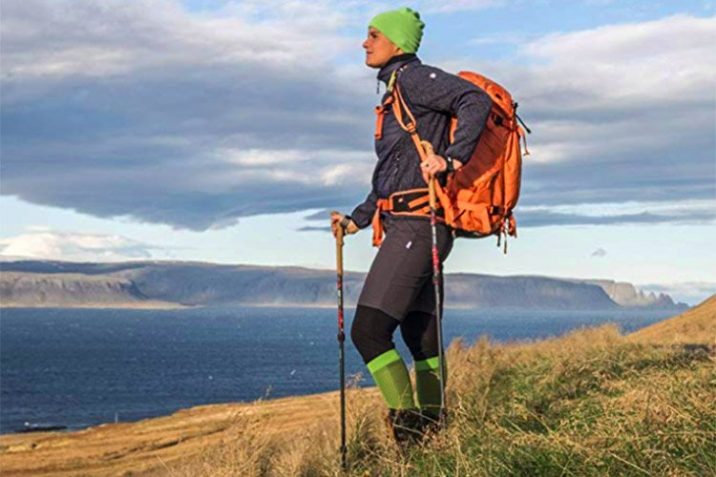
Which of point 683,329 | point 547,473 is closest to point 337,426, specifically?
point 547,473

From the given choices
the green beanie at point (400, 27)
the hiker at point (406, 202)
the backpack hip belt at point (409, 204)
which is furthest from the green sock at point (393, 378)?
the green beanie at point (400, 27)

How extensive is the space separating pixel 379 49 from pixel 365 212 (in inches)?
39.5

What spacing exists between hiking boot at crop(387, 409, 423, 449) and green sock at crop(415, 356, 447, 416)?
27 cm

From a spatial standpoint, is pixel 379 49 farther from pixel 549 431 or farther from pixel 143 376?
pixel 143 376

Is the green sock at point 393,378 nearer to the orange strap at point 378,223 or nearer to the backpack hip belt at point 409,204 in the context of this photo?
the orange strap at point 378,223

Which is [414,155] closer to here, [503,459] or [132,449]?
[503,459]

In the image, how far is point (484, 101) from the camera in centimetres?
626

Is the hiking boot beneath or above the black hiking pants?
beneath

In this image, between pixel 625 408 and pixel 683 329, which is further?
pixel 683 329

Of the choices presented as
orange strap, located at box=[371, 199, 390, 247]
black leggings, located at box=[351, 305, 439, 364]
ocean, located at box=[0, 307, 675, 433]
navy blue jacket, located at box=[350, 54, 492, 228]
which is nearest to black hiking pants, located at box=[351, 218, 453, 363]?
black leggings, located at box=[351, 305, 439, 364]

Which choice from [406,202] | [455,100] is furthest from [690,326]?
[455,100]

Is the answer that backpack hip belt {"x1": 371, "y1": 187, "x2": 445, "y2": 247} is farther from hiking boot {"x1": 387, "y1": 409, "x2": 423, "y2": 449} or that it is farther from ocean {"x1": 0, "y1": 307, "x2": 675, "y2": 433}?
ocean {"x1": 0, "y1": 307, "x2": 675, "y2": 433}

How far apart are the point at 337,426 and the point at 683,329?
36.1ft

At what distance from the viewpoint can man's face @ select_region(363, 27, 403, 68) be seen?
6633 millimetres
